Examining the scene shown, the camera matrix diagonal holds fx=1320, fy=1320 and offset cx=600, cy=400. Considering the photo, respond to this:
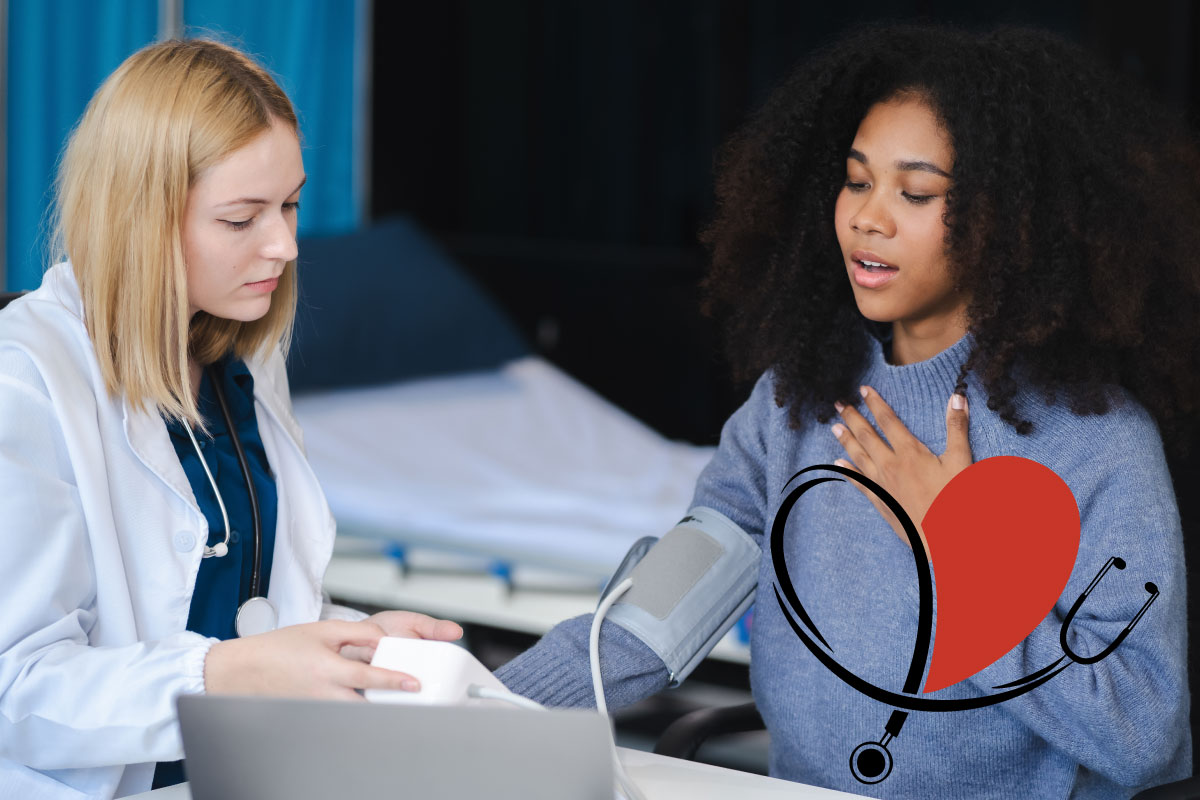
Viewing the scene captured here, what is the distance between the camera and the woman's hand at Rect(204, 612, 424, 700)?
3.14 ft

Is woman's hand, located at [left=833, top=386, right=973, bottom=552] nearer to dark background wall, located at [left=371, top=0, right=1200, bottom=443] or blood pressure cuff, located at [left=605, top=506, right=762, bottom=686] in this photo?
blood pressure cuff, located at [left=605, top=506, right=762, bottom=686]

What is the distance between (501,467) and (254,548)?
1829 mm

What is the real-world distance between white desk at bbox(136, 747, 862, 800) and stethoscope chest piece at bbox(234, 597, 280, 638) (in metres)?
0.22

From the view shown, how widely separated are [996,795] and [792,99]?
2.39 feet

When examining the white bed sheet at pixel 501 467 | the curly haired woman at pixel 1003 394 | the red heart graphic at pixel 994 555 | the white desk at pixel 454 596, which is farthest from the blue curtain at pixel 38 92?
the red heart graphic at pixel 994 555

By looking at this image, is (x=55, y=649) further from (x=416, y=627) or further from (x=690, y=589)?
(x=690, y=589)

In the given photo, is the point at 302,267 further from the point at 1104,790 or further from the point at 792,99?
the point at 1104,790

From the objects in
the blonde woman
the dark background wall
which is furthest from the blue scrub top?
the dark background wall

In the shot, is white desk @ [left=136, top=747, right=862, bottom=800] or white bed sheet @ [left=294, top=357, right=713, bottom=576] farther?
white bed sheet @ [left=294, top=357, right=713, bottom=576]

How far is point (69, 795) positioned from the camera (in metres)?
1.14

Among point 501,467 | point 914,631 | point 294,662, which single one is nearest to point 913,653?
point 914,631

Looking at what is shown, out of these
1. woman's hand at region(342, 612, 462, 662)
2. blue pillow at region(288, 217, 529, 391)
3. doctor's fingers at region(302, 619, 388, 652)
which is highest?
doctor's fingers at region(302, 619, 388, 652)

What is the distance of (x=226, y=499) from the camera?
4.38 ft

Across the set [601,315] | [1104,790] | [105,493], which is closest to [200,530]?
[105,493]
